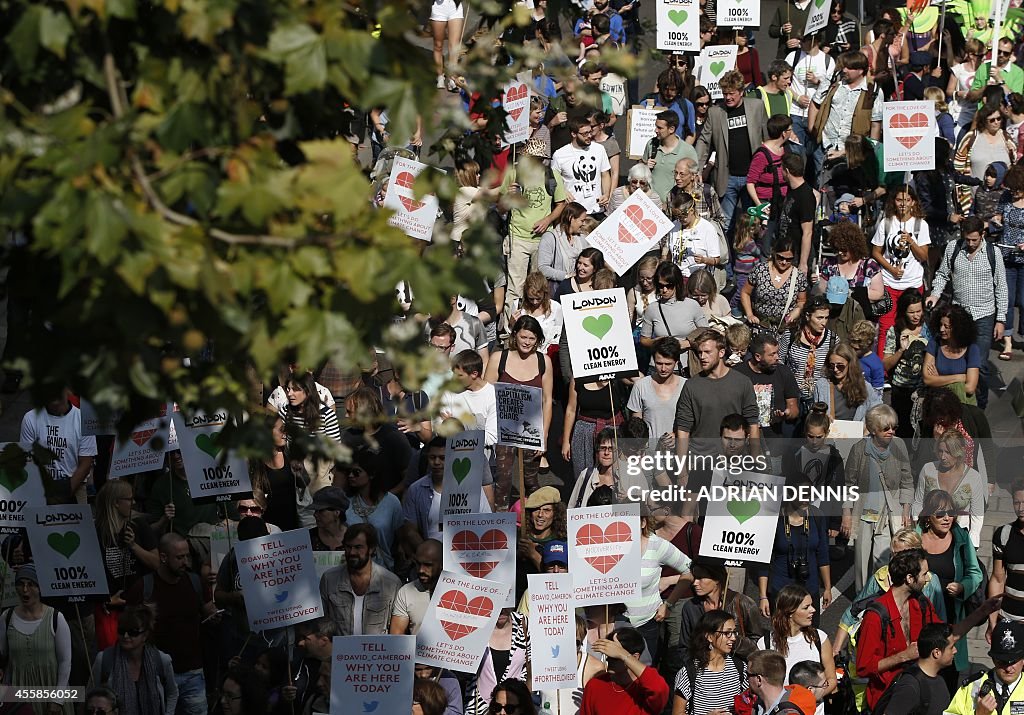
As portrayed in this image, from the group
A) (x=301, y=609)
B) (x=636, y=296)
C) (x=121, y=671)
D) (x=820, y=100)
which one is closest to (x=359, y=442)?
(x=301, y=609)

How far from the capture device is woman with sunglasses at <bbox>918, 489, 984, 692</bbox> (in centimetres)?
984

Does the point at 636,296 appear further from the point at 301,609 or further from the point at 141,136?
the point at 141,136

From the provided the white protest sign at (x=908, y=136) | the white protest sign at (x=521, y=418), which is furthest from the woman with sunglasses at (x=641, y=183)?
the white protest sign at (x=521, y=418)

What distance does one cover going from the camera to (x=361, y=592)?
9352 mm

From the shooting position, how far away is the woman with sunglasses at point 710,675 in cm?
→ 877

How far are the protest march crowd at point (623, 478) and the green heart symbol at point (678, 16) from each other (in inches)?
49.7

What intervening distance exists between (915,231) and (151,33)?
32.5 ft

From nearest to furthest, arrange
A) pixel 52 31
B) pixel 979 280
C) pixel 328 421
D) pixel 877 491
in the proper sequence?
pixel 52 31
pixel 877 491
pixel 328 421
pixel 979 280

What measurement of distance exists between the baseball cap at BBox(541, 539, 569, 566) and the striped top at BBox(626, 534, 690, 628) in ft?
1.52

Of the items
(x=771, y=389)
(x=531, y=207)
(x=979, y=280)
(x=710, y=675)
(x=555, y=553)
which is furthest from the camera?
(x=531, y=207)

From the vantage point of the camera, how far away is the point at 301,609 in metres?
9.20

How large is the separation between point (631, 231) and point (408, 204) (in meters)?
1.78

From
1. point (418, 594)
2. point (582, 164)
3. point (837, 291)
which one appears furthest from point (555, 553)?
point (582, 164)

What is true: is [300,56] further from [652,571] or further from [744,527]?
[744,527]
